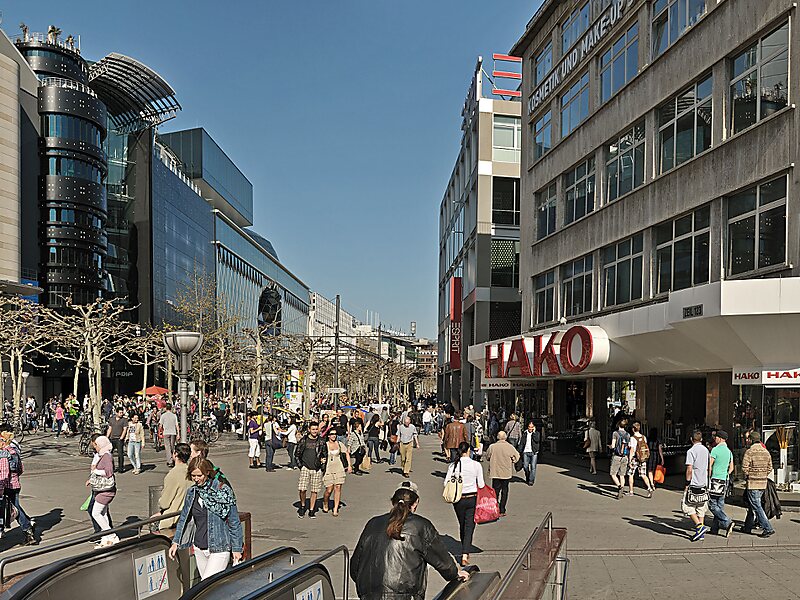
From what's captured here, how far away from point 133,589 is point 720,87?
18.3 meters

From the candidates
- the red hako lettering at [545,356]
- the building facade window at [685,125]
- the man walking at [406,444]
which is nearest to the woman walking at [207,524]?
the man walking at [406,444]

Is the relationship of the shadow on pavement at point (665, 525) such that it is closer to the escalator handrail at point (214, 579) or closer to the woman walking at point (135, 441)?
the escalator handrail at point (214, 579)

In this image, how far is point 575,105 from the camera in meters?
32.3

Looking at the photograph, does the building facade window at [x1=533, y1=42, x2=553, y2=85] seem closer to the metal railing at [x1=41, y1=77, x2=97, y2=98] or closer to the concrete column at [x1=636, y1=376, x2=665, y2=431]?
the concrete column at [x1=636, y1=376, x2=665, y2=431]

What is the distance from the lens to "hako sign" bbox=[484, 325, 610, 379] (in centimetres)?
2489

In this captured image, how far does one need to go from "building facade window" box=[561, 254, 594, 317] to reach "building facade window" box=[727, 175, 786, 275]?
31.9ft

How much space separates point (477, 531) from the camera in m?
15.5

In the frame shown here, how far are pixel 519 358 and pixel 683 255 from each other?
9.52m

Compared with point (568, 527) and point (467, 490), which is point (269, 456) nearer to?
point (568, 527)

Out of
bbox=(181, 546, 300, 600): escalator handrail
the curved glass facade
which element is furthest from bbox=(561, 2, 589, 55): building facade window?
the curved glass facade

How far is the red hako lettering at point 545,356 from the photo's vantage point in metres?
27.7

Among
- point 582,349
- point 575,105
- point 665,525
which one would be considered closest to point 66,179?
point 575,105

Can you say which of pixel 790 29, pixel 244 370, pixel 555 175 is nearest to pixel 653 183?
pixel 790 29

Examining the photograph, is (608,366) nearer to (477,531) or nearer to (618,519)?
(618,519)
